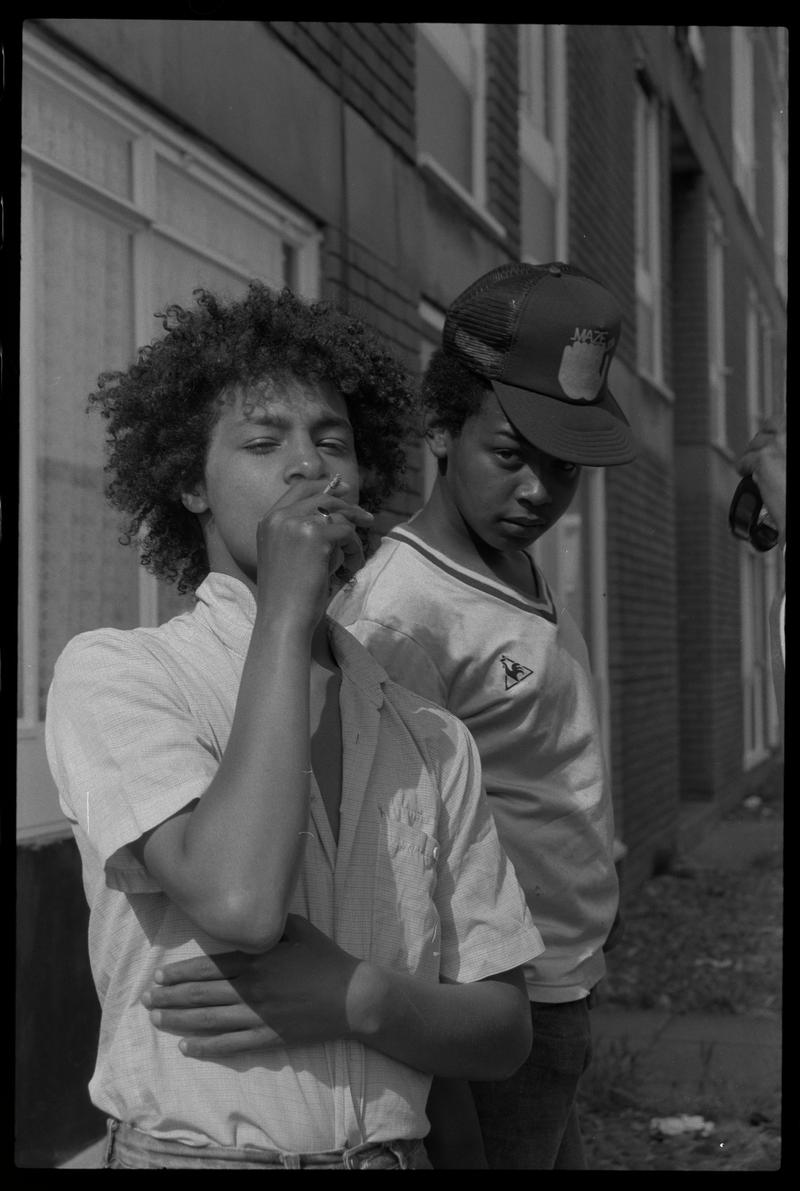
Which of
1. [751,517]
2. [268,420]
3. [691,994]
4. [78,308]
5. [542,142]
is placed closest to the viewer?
[268,420]

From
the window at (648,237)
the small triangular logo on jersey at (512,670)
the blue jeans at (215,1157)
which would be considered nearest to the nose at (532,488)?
the small triangular logo on jersey at (512,670)

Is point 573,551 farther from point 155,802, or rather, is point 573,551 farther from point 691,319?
point 155,802

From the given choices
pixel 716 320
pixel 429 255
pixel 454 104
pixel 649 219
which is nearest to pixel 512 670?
pixel 429 255

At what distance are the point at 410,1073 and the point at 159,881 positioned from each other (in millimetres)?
366

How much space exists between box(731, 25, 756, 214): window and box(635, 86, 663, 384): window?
1.33 ft

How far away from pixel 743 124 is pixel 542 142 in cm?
91

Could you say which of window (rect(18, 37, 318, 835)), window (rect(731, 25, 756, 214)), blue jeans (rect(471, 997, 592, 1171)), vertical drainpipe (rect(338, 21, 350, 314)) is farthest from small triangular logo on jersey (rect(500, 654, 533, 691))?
vertical drainpipe (rect(338, 21, 350, 314))

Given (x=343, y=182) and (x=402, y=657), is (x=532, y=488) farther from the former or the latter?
(x=343, y=182)

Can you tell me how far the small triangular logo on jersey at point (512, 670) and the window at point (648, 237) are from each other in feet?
13.2

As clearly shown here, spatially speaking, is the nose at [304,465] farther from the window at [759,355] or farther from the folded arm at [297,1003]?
the window at [759,355]

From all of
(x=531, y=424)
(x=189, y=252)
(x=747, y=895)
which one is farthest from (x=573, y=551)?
(x=531, y=424)

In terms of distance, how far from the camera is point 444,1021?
1.55m

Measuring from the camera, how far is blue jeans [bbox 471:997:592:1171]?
82.7 inches

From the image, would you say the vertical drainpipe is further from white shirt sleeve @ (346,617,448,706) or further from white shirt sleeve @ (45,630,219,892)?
white shirt sleeve @ (45,630,219,892)
